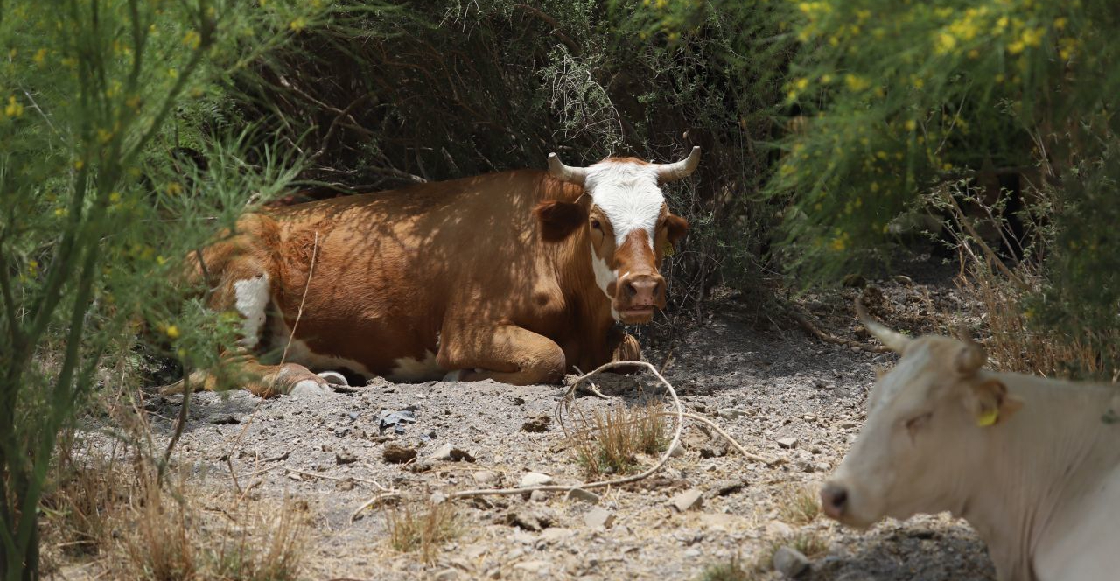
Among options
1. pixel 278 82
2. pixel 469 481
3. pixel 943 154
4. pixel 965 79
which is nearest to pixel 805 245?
pixel 943 154

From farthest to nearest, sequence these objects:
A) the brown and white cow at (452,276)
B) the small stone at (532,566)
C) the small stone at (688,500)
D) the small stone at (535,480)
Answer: the brown and white cow at (452,276) < the small stone at (535,480) < the small stone at (688,500) < the small stone at (532,566)

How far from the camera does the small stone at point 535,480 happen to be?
5.27 meters

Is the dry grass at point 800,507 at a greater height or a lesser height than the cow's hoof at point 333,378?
lesser

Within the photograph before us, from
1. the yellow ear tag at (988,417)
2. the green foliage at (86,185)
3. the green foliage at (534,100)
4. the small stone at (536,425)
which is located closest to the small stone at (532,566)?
the green foliage at (86,185)

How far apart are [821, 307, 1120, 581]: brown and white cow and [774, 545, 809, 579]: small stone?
0.53 metres

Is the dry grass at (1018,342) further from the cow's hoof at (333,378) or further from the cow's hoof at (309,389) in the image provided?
the cow's hoof at (333,378)

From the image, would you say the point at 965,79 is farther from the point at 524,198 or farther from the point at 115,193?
the point at 524,198

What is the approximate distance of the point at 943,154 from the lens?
15.1 ft

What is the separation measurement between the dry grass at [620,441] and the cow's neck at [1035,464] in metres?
1.88

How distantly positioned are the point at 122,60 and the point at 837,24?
2.42m

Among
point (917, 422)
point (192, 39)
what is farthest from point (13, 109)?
point (917, 422)

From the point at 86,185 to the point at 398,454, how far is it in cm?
231

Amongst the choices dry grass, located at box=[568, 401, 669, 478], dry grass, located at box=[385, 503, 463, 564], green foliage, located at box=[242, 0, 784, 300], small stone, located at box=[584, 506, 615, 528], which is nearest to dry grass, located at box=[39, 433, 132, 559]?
dry grass, located at box=[385, 503, 463, 564]

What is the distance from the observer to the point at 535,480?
5.31m
